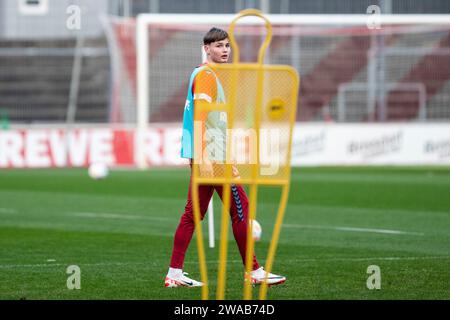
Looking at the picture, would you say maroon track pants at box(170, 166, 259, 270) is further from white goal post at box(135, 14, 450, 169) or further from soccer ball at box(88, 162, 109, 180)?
white goal post at box(135, 14, 450, 169)

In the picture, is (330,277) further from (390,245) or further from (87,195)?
(87,195)

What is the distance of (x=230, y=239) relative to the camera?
12.1 m

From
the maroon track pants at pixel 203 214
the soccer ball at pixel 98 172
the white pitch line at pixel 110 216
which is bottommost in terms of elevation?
the soccer ball at pixel 98 172

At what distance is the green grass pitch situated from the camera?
7.99 m

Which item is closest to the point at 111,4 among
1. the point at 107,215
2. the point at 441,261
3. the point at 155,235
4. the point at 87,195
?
the point at 87,195

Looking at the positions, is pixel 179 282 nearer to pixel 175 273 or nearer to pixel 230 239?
pixel 175 273

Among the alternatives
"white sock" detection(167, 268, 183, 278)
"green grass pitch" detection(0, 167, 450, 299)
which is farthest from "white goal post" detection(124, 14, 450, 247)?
"white sock" detection(167, 268, 183, 278)

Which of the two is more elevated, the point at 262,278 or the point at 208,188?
the point at 208,188

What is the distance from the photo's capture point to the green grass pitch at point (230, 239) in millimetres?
7992

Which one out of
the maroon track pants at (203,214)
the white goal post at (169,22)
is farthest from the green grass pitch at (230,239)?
the white goal post at (169,22)

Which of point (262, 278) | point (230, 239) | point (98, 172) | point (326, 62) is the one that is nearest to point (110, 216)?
point (230, 239)

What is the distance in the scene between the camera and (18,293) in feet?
25.1

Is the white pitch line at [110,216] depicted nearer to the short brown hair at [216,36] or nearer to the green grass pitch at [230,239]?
the green grass pitch at [230,239]
